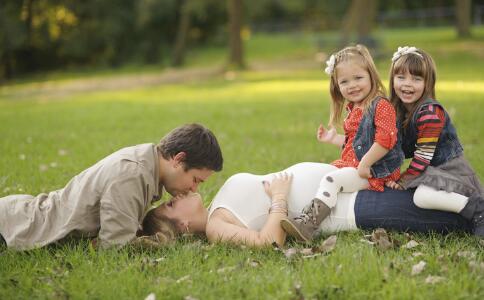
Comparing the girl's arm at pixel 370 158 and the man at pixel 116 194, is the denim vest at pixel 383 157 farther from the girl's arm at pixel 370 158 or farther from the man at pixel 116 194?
the man at pixel 116 194

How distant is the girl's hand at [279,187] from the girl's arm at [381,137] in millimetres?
570

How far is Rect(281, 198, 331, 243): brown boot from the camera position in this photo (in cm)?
450

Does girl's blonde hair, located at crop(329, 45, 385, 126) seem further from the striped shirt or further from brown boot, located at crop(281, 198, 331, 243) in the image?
brown boot, located at crop(281, 198, 331, 243)

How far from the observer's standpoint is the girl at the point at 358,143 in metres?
4.69

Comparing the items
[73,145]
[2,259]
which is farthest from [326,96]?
[2,259]

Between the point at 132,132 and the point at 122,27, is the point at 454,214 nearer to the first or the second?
the point at 132,132

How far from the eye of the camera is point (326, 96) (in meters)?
16.4

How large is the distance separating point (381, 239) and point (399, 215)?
0.42 m

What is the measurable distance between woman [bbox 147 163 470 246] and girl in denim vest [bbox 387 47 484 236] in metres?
0.13

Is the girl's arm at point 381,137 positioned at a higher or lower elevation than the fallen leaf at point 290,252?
higher

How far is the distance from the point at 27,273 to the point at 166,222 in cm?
112

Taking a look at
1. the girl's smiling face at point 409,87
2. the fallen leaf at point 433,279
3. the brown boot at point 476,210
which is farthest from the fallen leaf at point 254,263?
the girl's smiling face at point 409,87

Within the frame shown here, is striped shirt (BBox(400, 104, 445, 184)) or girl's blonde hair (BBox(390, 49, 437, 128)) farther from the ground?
girl's blonde hair (BBox(390, 49, 437, 128))

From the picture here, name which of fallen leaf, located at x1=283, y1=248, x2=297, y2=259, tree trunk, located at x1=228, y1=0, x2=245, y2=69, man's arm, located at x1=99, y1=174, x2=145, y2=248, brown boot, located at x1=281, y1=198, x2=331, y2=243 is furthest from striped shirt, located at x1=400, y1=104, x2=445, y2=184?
tree trunk, located at x1=228, y1=0, x2=245, y2=69
